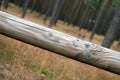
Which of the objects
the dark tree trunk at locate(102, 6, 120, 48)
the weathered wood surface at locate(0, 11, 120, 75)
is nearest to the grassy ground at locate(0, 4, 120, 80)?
the weathered wood surface at locate(0, 11, 120, 75)

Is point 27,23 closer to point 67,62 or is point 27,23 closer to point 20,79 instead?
point 20,79

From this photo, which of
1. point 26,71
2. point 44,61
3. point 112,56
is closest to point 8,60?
point 26,71

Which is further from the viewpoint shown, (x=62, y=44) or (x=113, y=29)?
(x=113, y=29)

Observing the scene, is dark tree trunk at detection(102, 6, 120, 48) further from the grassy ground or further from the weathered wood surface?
the weathered wood surface

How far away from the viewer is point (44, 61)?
6.17 m

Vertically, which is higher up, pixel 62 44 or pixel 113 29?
pixel 62 44

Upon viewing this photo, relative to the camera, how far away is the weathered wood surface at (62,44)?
175 inches

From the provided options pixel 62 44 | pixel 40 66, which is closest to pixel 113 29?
pixel 40 66

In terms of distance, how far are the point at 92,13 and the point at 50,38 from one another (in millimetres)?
52108

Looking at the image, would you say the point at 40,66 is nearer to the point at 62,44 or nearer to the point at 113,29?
the point at 62,44

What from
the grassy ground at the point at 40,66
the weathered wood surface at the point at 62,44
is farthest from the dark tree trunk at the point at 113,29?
the weathered wood surface at the point at 62,44

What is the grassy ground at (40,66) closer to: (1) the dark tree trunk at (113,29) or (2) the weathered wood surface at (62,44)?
(2) the weathered wood surface at (62,44)

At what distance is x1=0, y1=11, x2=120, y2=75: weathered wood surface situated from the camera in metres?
4.46

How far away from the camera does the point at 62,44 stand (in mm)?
4453
